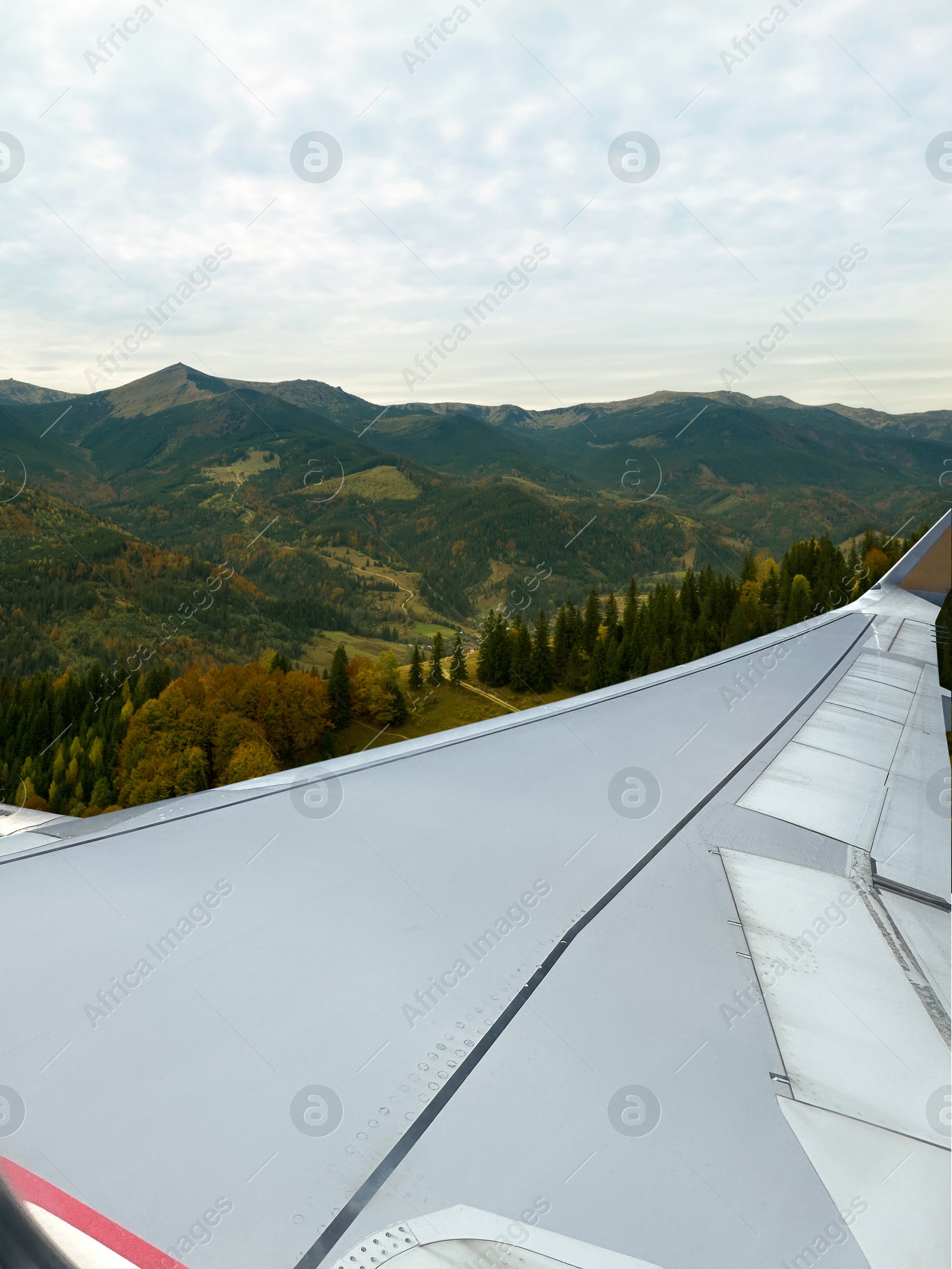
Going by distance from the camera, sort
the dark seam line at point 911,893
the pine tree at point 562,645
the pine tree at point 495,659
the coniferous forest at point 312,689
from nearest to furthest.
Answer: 1. the dark seam line at point 911,893
2. the coniferous forest at point 312,689
3. the pine tree at point 562,645
4. the pine tree at point 495,659

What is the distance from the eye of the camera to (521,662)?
84688 mm

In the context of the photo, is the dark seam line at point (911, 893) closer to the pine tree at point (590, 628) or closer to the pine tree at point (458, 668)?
the pine tree at point (590, 628)

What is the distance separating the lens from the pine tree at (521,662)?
83938mm

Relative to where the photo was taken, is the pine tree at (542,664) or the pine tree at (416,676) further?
the pine tree at (416,676)

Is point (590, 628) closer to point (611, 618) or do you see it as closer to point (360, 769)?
point (611, 618)

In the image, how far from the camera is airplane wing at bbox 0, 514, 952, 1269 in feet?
7.63

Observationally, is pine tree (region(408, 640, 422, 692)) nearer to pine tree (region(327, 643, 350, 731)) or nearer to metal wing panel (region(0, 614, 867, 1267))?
pine tree (region(327, 643, 350, 731))

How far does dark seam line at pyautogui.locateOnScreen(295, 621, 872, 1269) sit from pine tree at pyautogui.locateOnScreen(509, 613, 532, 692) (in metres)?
78.8

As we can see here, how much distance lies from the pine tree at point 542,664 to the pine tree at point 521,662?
552mm

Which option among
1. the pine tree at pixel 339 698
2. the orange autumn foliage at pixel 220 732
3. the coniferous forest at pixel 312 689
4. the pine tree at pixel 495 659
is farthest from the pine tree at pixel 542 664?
the orange autumn foliage at pixel 220 732

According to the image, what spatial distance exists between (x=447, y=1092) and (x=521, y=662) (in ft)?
269

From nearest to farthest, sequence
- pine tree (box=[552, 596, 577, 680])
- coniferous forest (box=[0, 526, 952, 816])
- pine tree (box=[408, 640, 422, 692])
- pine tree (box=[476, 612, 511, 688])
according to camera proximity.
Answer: coniferous forest (box=[0, 526, 952, 816]) → pine tree (box=[552, 596, 577, 680]) → pine tree (box=[476, 612, 511, 688]) → pine tree (box=[408, 640, 422, 692])

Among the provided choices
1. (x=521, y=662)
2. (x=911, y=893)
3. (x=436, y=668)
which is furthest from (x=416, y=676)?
(x=911, y=893)

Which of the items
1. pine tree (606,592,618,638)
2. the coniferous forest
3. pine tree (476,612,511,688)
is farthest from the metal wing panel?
pine tree (476,612,511,688)
